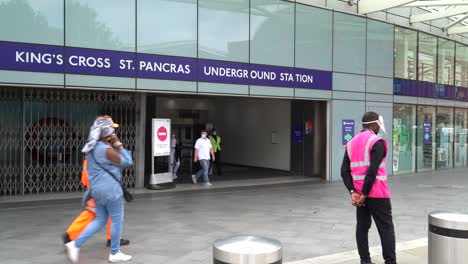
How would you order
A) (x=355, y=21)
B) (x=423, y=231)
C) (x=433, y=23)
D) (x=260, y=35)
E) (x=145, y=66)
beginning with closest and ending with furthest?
(x=423, y=231), (x=145, y=66), (x=260, y=35), (x=355, y=21), (x=433, y=23)

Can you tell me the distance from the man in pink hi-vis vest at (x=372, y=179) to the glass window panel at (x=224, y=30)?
736 cm

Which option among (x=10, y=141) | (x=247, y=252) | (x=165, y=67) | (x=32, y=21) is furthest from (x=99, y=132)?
(x=10, y=141)

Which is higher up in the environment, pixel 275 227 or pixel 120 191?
pixel 120 191

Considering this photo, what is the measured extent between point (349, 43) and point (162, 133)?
22.7 ft

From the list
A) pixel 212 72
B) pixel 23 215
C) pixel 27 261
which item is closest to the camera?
pixel 27 261

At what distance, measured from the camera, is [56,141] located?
11273mm

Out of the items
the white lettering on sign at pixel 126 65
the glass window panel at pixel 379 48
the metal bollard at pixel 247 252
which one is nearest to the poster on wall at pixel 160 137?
the white lettering on sign at pixel 126 65

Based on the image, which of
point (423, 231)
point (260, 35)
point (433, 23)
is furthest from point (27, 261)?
point (433, 23)

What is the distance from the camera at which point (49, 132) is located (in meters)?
11.2

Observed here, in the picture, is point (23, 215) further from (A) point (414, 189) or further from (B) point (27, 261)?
(A) point (414, 189)

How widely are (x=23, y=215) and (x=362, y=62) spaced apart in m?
11.2

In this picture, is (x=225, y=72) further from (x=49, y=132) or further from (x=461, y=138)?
(x=461, y=138)

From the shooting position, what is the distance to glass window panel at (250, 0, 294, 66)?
12.9m

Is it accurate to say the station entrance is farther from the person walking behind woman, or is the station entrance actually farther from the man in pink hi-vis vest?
the man in pink hi-vis vest
